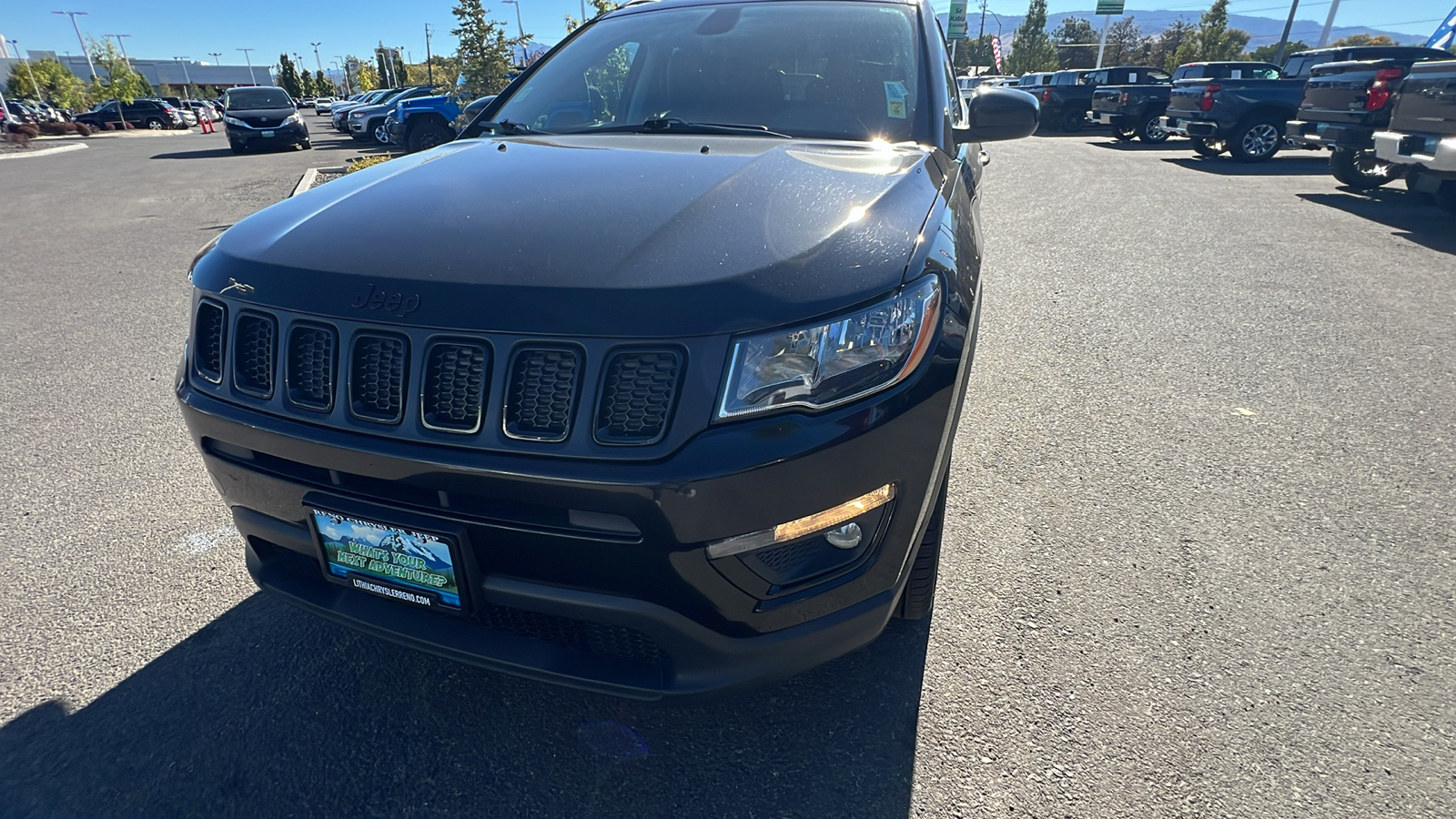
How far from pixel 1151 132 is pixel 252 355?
67.7 ft

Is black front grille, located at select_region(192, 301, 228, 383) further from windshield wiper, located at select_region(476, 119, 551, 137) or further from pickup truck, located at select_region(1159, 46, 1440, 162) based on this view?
pickup truck, located at select_region(1159, 46, 1440, 162)

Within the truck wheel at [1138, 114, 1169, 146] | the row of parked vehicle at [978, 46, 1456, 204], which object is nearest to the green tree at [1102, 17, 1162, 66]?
the truck wheel at [1138, 114, 1169, 146]

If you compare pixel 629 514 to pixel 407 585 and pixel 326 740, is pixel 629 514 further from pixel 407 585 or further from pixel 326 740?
pixel 326 740

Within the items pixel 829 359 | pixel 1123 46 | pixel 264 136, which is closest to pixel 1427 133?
pixel 829 359

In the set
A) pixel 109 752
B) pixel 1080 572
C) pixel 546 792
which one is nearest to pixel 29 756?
pixel 109 752

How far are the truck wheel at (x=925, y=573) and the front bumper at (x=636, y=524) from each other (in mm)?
203

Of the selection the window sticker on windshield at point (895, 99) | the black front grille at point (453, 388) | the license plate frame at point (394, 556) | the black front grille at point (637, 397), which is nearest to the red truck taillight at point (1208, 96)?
the window sticker on windshield at point (895, 99)

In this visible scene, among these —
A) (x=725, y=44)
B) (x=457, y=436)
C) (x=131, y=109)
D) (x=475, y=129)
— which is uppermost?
(x=725, y=44)

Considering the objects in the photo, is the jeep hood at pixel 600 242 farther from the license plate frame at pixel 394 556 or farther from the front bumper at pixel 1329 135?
the front bumper at pixel 1329 135

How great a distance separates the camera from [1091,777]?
5.73 ft

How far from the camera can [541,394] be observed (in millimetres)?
1426

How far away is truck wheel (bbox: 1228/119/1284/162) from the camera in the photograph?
13031 millimetres

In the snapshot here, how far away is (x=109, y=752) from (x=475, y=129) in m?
2.21

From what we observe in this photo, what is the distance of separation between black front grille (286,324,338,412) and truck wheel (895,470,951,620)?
1327 millimetres
